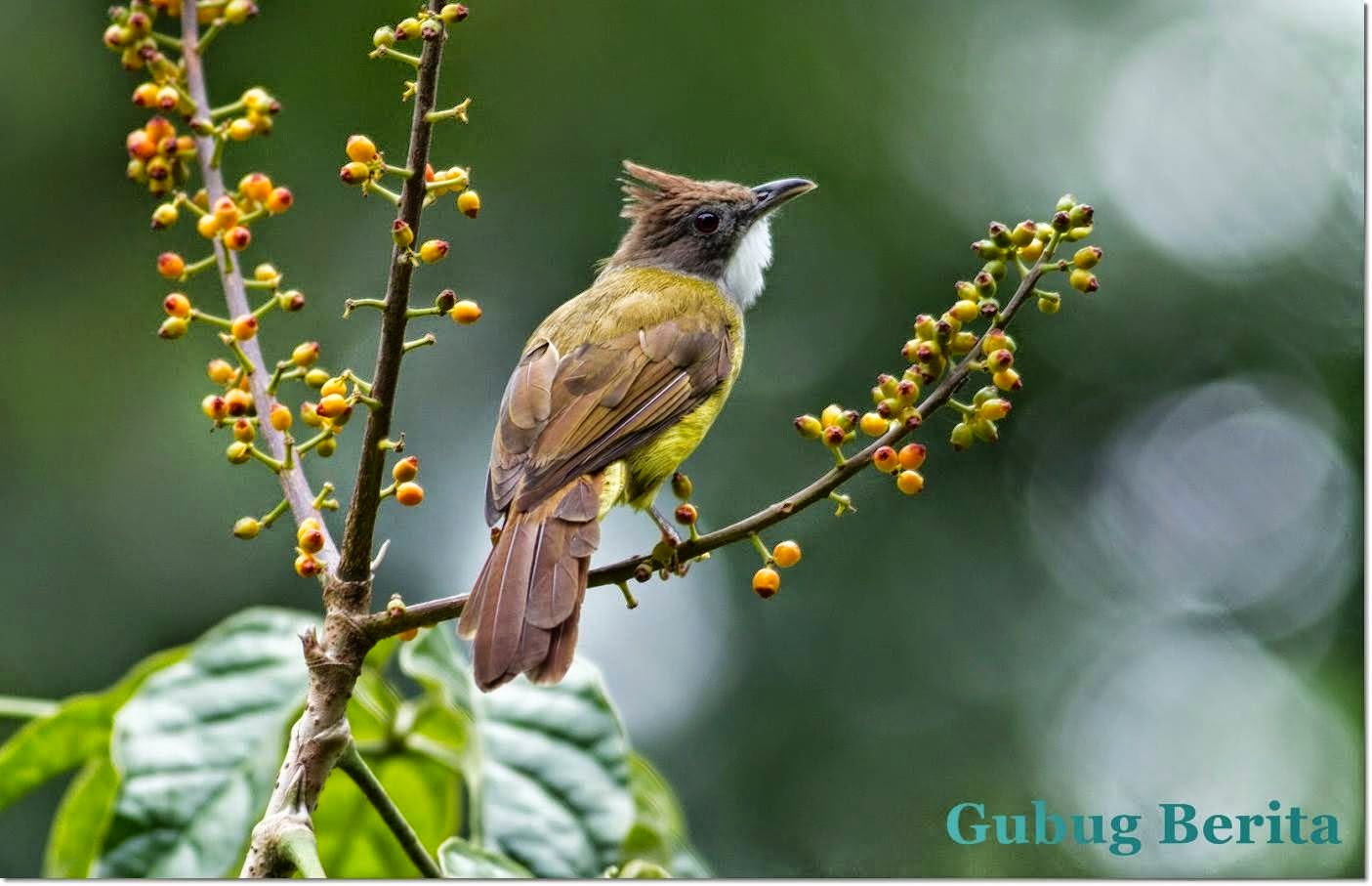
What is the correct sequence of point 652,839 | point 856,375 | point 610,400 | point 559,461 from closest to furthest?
1. point 652,839
2. point 559,461
3. point 610,400
4. point 856,375

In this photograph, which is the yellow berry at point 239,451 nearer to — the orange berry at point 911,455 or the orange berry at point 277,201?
the orange berry at point 277,201

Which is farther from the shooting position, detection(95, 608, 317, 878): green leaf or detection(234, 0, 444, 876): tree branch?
detection(95, 608, 317, 878): green leaf

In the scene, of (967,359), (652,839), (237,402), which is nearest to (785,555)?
(967,359)

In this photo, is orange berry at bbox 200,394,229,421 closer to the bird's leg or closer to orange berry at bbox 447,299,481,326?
orange berry at bbox 447,299,481,326

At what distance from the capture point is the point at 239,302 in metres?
1.87

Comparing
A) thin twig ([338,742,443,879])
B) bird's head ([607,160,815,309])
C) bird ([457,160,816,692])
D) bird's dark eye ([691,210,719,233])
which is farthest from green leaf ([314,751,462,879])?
bird's dark eye ([691,210,719,233])

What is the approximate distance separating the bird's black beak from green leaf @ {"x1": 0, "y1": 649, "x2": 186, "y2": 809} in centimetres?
213

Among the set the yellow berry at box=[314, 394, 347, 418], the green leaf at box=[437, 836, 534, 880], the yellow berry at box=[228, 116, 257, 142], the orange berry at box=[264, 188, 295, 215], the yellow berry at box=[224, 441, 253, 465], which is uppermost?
the yellow berry at box=[228, 116, 257, 142]

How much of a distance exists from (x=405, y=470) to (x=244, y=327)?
0.80ft

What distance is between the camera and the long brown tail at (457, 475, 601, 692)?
2.06m

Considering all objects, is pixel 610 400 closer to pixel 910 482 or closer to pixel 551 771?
pixel 551 771

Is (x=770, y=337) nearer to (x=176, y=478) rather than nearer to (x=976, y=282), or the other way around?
(x=176, y=478)

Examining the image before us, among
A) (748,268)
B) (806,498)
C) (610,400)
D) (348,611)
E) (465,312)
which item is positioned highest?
(748,268)

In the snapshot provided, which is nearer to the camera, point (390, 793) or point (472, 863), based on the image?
point (472, 863)
